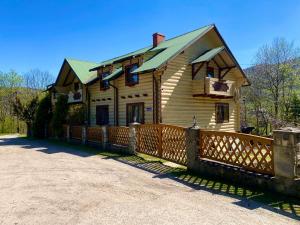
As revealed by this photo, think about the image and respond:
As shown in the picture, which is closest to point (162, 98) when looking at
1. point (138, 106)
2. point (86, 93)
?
point (138, 106)

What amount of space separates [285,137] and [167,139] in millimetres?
5632

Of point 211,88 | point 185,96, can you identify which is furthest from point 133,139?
point 211,88

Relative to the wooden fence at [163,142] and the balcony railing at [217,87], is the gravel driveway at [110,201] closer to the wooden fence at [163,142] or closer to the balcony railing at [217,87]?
the wooden fence at [163,142]

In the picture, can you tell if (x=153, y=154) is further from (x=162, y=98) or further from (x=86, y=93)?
(x=86, y=93)

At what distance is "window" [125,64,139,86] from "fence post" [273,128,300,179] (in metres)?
11.9

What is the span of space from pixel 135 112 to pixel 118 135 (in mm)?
3518

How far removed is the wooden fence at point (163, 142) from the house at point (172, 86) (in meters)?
3.06

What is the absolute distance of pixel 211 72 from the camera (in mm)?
19859

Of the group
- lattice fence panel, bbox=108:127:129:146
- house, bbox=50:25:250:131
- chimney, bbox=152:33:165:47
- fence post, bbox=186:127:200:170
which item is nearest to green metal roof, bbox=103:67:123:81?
house, bbox=50:25:250:131

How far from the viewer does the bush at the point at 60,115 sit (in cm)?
2178

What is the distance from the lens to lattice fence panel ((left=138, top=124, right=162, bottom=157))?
12241mm

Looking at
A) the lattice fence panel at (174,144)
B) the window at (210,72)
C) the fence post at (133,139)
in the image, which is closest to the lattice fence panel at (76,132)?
the fence post at (133,139)

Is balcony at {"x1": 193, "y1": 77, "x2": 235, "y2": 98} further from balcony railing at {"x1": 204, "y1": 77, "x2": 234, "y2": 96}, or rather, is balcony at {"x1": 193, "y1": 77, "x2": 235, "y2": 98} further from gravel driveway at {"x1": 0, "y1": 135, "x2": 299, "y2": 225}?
gravel driveway at {"x1": 0, "y1": 135, "x2": 299, "y2": 225}

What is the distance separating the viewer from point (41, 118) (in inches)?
992
